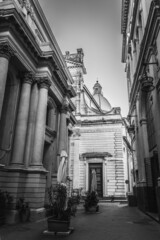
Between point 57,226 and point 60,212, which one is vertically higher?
point 60,212

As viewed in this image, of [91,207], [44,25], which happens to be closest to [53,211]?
[91,207]

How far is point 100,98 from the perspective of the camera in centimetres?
5822

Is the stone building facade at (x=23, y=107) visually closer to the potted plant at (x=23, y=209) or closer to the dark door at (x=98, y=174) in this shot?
the potted plant at (x=23, y=209)

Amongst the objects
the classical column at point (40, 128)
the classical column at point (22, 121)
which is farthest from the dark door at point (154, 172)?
the classical column at point (22, 121)

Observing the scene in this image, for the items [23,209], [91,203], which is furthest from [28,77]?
[91,203]

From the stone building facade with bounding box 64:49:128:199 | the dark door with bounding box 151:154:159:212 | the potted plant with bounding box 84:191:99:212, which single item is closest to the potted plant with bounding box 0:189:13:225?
the potted plant with bounding box 84:191:99:212

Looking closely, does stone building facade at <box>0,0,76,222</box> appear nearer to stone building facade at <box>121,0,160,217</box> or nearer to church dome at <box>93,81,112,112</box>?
stone building facade at <box>121,0,160,217</box>

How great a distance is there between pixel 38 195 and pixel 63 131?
8000 millimetres

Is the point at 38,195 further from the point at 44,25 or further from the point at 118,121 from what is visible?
the point at 118,121

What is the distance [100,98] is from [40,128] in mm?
46389

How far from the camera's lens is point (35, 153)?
12.5 m

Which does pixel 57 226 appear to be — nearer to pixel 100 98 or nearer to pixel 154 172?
pixel 154 172

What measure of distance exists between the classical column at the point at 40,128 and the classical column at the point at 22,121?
885mm

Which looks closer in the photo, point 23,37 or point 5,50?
point 5,50
